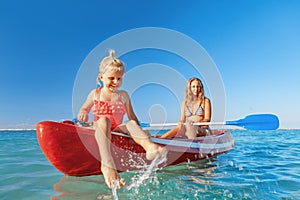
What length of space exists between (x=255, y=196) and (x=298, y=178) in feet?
4.15

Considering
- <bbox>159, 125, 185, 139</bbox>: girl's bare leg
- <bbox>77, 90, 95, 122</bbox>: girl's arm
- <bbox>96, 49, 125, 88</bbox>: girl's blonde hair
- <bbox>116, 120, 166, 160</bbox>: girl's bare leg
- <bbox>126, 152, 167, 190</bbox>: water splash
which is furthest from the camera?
<bbox>159, 125, 185, 139</bbox>: girl's bare leg

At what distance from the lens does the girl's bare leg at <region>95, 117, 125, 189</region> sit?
2.04 meters

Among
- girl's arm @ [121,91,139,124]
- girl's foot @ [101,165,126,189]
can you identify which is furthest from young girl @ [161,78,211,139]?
girl's foot @ [101,165,126,189]

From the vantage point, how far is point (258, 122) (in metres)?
4.80

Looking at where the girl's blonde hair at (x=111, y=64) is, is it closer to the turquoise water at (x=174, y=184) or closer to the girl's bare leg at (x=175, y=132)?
the turquoise water at (x=174, y=184)

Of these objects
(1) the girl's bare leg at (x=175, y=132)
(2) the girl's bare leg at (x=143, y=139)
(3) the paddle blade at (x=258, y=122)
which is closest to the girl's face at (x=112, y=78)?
(2) the girl's bare leg at (x=143, y=139)

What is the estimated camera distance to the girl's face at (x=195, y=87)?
15.4 ft

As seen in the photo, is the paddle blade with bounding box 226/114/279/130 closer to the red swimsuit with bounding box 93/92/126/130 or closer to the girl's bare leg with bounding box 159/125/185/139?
the girl's bare leg with bounding box 159/125/185/139

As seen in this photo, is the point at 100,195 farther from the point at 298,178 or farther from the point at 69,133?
the point at 298,178

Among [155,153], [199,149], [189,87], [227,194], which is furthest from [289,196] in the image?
[189,87]

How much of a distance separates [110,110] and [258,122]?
352cm

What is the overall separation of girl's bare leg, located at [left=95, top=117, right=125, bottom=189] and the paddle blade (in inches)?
125

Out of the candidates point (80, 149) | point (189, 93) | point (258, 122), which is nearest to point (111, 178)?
point (80, 149)

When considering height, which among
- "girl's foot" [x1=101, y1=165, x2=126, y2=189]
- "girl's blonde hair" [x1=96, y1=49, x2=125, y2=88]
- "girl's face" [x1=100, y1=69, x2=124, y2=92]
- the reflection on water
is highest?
"girl's blonde hair" [x1=96, y1=49, x2=125, y2=88]
